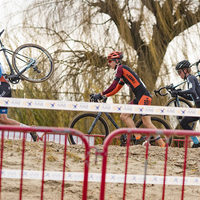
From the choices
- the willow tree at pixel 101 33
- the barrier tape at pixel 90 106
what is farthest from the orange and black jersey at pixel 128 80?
the willow tree at pixel 101 33

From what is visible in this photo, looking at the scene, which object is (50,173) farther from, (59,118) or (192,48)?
(192,48)

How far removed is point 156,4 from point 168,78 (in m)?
2.64

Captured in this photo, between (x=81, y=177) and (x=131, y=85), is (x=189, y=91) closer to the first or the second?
(x=131, y=85)

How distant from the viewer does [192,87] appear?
26.5 feet

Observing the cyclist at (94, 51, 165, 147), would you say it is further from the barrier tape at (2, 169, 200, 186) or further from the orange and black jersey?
the barrier tape at (2, 169, 200, 186)

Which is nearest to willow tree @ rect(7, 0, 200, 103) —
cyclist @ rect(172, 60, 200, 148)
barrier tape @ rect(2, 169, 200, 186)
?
cyclist @ rect(172, 60, 200, 148)

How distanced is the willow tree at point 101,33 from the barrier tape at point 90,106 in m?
4.41

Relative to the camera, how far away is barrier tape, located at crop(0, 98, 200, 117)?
6961 mm

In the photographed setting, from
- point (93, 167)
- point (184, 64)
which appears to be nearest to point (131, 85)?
point (184, 64)

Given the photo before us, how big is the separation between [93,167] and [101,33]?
249 inches

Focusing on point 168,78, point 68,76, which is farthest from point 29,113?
point 168,78

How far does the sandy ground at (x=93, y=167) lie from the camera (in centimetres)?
572

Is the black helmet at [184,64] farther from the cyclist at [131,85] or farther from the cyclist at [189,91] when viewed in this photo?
the cyclist at [131,85]

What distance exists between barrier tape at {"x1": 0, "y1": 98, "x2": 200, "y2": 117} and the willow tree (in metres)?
4.41
